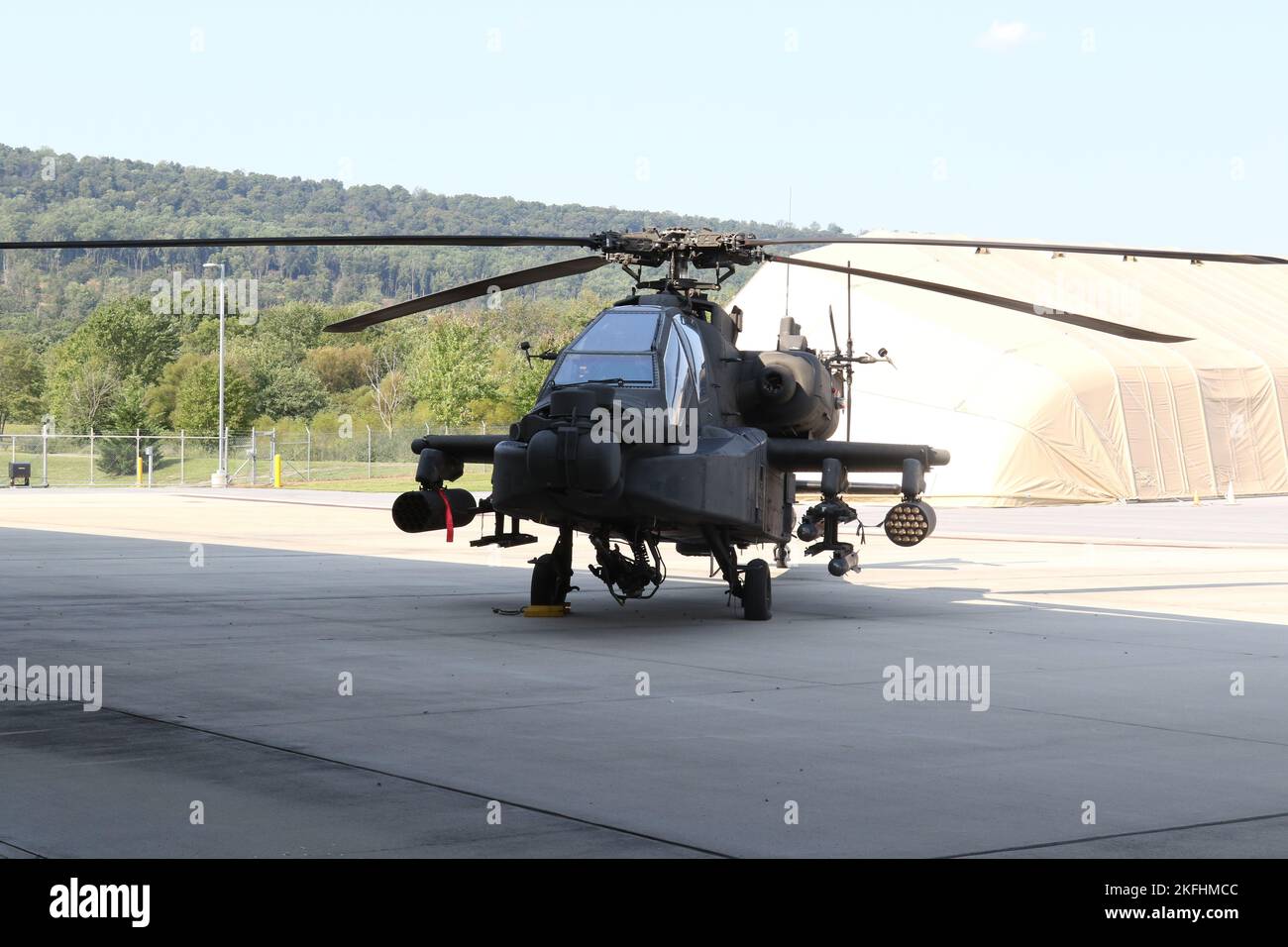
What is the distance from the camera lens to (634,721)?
9.60 metres

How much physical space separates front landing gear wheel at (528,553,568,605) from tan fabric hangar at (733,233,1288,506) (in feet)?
120

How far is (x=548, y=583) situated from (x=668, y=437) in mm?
2623

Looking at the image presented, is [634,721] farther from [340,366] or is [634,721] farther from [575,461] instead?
[340,366]

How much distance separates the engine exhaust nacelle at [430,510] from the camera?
15.9 m

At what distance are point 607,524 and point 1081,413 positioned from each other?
44.9 meters

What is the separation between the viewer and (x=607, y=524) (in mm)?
14625

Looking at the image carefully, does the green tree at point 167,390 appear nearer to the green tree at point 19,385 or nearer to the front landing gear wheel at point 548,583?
the green tree at point 19,385

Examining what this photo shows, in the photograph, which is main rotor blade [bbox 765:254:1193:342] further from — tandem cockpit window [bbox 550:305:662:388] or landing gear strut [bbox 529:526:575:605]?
landing gear strut [bbox 529:526:575:605]

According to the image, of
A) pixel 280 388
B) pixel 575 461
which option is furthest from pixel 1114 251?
pixel 280 388

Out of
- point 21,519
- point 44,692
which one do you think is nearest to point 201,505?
point 21,519

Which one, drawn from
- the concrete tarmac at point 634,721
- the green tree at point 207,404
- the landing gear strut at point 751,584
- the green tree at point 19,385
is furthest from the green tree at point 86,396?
the landing gear strut at point 751,584

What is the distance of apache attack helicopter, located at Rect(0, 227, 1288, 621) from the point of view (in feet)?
45.1

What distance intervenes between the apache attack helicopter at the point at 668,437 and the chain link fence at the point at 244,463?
45.7m
